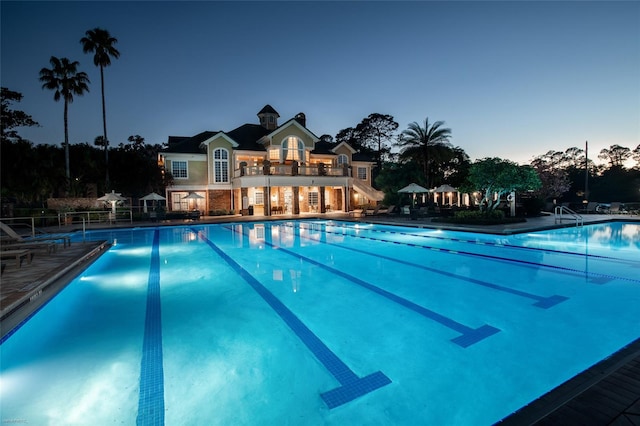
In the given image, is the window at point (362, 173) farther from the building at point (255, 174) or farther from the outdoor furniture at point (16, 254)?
the outdoor furniture at point (16, 254)

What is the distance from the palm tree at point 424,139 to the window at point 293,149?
33.1 feet

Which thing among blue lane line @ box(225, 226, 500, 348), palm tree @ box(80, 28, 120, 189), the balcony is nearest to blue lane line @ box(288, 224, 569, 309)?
blue lane line @ box(225, 226, 500, 348)

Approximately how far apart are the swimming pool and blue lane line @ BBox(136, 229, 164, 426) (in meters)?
0.03

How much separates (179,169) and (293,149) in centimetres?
1087

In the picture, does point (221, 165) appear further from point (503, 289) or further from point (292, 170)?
point (503, 289)

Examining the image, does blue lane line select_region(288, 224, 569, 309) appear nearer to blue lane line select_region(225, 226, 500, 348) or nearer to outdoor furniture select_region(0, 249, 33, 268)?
blue lane line select_region(225, 226, 500, 348)

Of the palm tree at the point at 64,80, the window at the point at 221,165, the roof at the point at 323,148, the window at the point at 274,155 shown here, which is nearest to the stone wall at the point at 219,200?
the window at the point at 221,165

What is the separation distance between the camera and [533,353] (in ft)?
14.0

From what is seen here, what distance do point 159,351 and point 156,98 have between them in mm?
41115

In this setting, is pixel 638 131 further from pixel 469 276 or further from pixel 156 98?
pixel 156 98

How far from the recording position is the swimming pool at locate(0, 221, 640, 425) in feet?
10.9

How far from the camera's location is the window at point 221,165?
2989 centimetres

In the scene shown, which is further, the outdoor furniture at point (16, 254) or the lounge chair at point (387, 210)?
the lounge chair at point (387, 210)

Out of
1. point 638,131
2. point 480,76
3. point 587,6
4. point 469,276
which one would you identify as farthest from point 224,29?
point 638,131
